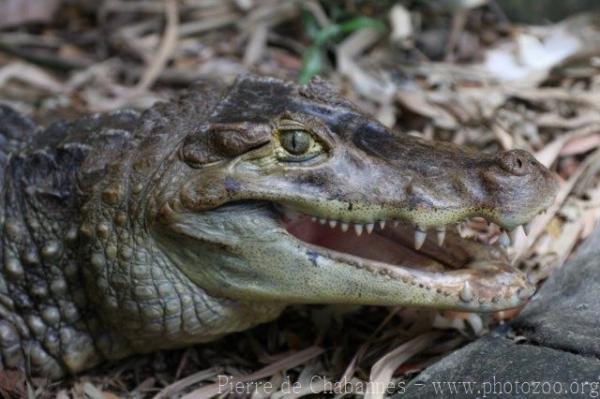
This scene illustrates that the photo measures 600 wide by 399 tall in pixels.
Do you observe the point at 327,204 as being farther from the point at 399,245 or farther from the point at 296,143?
the point at 399,245

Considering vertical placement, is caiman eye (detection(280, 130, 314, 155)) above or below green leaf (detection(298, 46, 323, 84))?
above

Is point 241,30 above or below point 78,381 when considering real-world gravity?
above

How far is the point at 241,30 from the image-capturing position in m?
5.58

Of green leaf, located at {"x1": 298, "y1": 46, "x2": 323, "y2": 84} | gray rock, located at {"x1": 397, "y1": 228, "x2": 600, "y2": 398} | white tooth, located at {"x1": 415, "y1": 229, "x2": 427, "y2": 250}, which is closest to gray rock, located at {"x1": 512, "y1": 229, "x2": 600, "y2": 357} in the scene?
gray rock, located at {"x1": 397, "y1": 228, "x2": 600, "y2": 398}

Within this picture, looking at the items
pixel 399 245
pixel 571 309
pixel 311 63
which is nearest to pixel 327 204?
pixel 399 245

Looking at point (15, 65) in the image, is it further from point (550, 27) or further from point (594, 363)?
point (594, 363)

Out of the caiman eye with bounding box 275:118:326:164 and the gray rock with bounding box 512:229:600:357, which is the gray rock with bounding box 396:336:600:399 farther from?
the caiman eye with bounding box 275:118:326:164

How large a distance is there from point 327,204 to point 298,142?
0.24m

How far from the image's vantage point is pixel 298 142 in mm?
2799

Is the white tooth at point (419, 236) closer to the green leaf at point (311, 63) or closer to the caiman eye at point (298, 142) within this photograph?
the caiman eye at point (298, 142)

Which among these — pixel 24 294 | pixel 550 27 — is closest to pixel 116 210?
pixel 24 294

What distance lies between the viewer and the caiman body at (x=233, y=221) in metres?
2.74

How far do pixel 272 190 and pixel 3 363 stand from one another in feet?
4.38

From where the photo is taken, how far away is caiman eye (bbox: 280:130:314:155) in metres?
2.80
